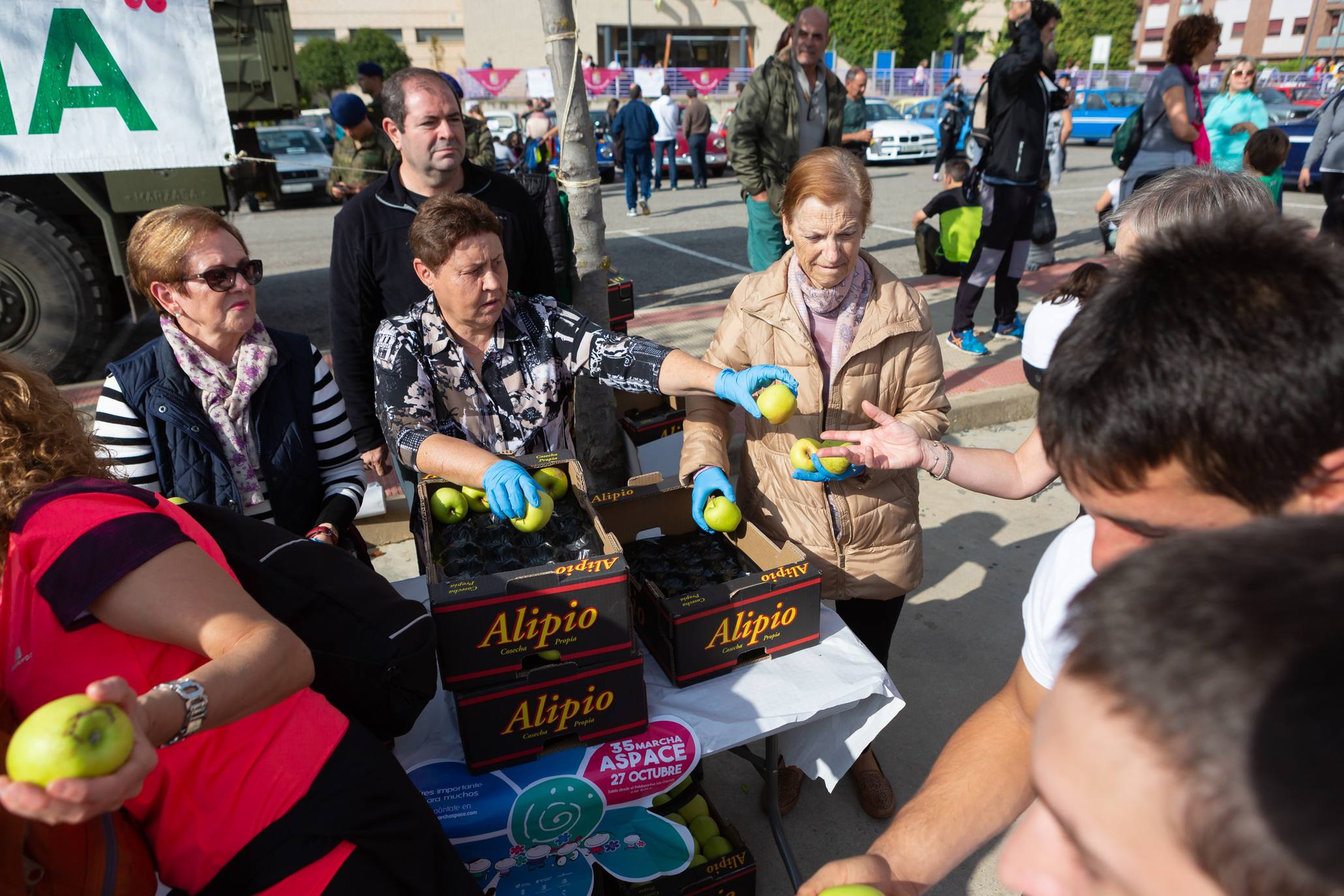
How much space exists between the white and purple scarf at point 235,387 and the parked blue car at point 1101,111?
25.2m

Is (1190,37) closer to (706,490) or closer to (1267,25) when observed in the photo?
(706,490)

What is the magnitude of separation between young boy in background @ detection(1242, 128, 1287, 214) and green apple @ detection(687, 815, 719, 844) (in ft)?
21.1

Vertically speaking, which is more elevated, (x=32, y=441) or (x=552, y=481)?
(x=32, y=441)

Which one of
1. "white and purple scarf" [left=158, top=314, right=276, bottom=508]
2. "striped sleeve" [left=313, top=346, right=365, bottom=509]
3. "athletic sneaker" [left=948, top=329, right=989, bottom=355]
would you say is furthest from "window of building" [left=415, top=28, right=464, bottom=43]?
"white and purple scarf" [left=158, top=314, right=276, bottom=508]

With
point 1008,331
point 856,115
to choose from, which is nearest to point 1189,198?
point 1008,331

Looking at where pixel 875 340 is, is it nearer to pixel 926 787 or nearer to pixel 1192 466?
pixel 926 787

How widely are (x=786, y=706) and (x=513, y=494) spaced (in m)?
0.89

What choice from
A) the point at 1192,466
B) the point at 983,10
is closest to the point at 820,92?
the point at 1192,466

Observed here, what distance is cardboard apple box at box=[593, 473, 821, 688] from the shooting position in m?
2.03

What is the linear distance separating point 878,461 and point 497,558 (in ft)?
3.49

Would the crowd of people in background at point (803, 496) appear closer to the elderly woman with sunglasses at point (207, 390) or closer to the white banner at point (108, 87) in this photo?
the elderly woman with sunglasses at point (207, 390)

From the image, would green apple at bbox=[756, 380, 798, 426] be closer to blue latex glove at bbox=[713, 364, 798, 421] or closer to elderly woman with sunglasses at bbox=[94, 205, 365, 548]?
blue latex glove at bbox=[713, 364, 798, 421]

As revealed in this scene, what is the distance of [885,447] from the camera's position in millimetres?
2209

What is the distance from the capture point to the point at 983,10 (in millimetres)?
51688
